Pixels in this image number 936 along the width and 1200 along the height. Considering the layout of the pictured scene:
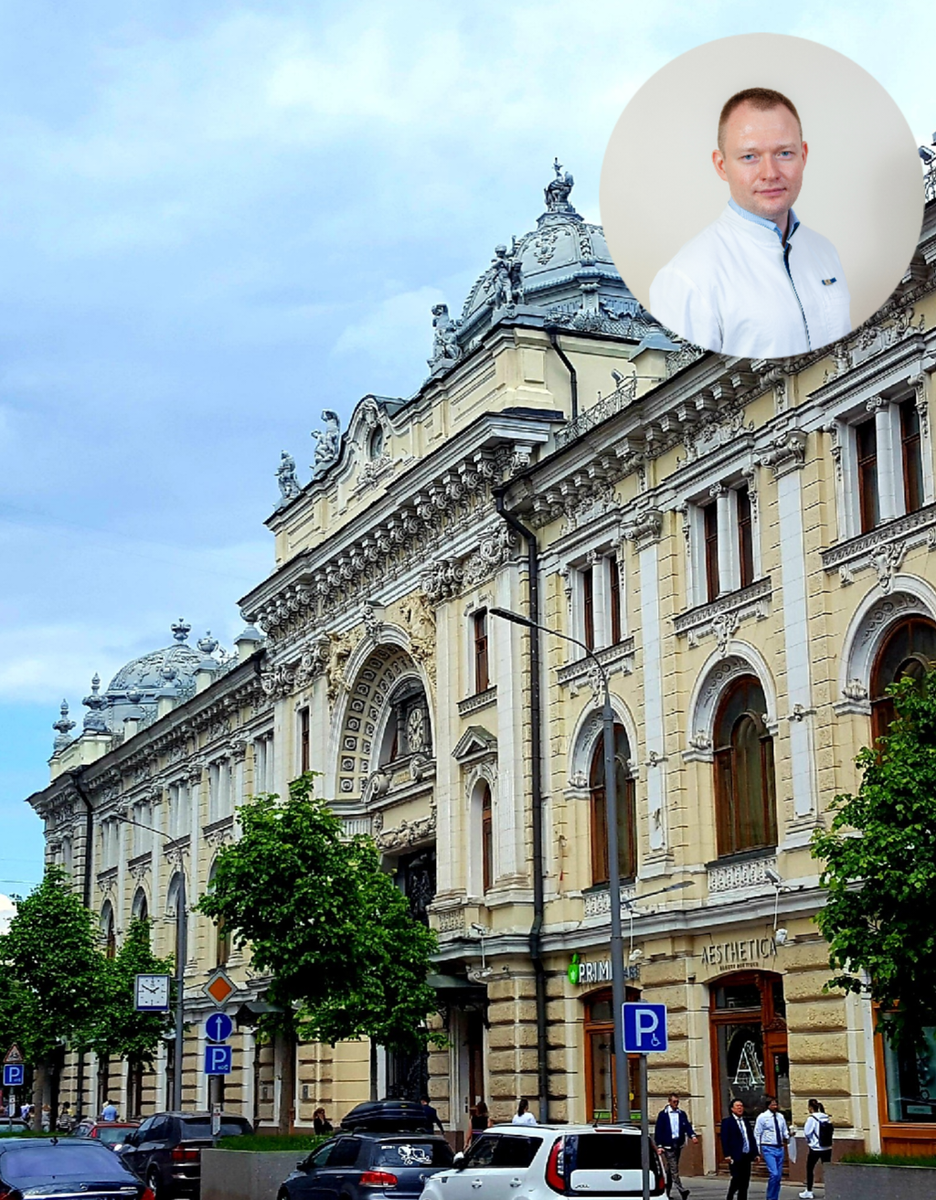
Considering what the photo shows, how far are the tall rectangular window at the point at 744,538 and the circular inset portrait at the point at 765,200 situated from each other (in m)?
4.86

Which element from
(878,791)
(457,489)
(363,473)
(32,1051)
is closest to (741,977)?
(878,791)

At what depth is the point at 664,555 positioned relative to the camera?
3616 cm

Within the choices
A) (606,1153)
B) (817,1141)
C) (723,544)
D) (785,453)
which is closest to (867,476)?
(785,453)

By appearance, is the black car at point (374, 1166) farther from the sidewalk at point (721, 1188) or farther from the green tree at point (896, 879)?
the green tree at point (896, 879)

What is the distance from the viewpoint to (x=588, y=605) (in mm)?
39688

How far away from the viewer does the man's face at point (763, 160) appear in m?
27.2

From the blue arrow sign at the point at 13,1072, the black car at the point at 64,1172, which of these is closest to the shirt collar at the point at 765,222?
the black car at the point at 64,1172

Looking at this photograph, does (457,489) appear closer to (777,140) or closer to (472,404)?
(472,404)

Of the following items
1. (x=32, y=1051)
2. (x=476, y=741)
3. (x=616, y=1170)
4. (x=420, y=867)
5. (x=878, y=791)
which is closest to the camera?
(x=616, y=1170)

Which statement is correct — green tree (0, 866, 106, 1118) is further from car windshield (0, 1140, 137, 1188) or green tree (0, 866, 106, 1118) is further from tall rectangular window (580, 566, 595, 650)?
car windshield (0, 1140, 137, 1188)

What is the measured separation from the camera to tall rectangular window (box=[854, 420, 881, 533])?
30766mm

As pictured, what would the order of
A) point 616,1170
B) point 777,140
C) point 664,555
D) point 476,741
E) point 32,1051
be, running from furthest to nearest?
point 32,1051 → point 476,741 → point 664,555 → point 777,140 → point 616,1170

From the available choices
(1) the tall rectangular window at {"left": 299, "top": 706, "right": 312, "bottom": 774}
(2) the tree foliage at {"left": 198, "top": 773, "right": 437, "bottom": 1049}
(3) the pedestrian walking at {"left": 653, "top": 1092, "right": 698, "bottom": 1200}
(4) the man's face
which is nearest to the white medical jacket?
(4) the man's face

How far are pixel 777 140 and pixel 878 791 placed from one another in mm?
10198
